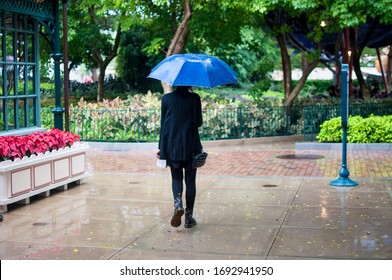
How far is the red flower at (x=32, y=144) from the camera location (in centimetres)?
860

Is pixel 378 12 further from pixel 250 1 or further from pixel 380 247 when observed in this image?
pixel 380 247

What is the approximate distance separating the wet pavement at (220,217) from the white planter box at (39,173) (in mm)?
193

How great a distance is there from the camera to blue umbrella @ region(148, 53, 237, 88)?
22.9ft

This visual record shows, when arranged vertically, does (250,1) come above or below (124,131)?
above

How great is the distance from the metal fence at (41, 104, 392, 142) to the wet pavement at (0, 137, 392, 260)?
4.18 metres

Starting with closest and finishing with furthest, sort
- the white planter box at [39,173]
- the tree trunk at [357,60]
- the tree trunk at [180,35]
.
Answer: the white planter box at [39,173], the tree trunk at [180,35], the tree trunk at [357,60]

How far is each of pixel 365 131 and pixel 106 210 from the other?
357 inches

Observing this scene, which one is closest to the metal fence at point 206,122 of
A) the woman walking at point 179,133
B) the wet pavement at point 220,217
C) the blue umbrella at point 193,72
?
the wet pavement at point 220,217

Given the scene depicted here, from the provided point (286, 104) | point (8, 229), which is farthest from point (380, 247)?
point (286, 104)

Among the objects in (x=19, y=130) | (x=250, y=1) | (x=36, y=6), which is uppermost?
(x=250, y=1)

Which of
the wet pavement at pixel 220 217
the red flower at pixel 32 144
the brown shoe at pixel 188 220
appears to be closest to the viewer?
the wet pavement at pixel 220 217

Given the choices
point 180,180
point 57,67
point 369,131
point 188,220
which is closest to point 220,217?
point 188,220

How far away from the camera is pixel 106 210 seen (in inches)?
334

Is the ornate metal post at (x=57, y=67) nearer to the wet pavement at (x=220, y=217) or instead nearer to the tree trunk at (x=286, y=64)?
the wet pavement at (x=220, y=217)
